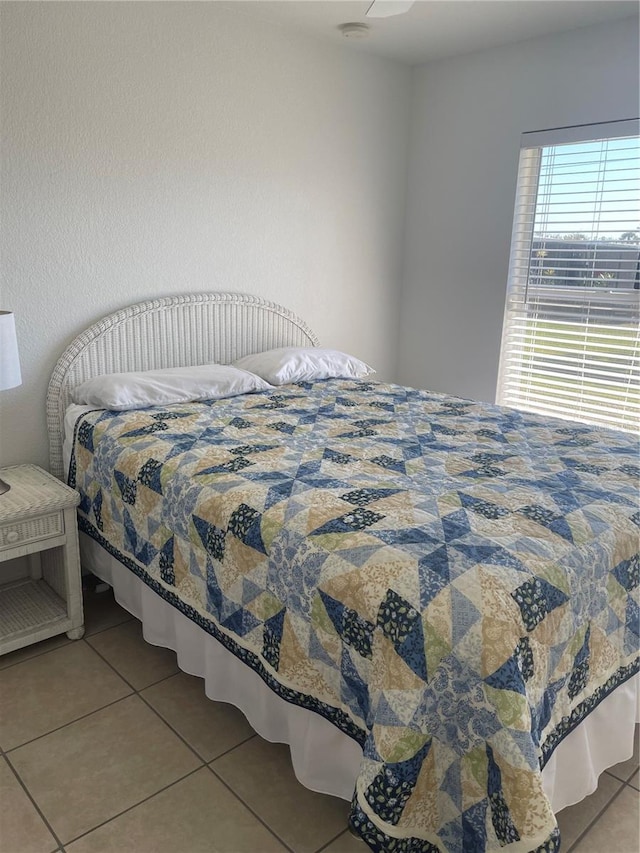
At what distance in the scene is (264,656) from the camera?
5.29ft

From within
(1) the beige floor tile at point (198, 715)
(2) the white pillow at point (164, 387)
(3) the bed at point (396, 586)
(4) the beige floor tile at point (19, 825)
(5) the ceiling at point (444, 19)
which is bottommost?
(4) the beige floor tile at point (19, 825)

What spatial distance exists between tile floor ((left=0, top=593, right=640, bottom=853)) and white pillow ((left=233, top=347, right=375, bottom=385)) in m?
1.42

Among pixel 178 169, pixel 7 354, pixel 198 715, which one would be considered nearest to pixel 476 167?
pixel 178 169

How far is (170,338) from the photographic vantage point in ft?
9.73

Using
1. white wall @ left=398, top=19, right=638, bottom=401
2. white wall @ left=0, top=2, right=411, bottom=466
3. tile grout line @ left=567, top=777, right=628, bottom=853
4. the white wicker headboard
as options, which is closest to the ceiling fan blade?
white wall @ left=0, top=2, right=411, bottom=466

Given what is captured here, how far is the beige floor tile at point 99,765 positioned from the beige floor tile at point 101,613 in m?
0.49

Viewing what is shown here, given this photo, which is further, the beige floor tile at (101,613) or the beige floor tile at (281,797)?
the beige floor tile at (101,613)

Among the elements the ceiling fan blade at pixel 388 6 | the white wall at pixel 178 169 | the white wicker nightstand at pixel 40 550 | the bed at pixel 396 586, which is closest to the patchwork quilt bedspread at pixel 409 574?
the bed at pixel 396 586

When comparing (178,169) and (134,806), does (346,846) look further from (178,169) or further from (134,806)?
(178,169)

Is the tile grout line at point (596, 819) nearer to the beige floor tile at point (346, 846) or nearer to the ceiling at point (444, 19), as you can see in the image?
the beige floor tile at point (346, 846)

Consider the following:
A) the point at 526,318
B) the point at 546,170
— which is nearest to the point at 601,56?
the point at 546,170

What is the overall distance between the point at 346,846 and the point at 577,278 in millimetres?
2849

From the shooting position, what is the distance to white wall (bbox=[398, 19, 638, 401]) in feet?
10.3

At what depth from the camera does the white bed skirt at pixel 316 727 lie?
1.50m
